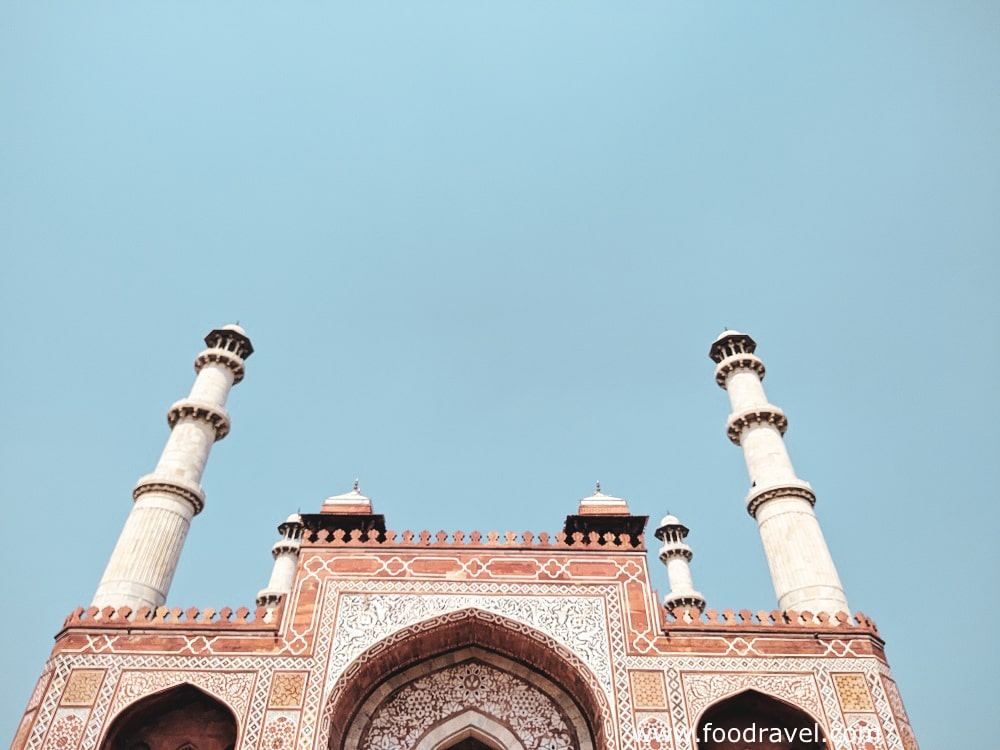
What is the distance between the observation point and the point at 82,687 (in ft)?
29.8

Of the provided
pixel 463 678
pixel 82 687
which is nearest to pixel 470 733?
pixel 463 678

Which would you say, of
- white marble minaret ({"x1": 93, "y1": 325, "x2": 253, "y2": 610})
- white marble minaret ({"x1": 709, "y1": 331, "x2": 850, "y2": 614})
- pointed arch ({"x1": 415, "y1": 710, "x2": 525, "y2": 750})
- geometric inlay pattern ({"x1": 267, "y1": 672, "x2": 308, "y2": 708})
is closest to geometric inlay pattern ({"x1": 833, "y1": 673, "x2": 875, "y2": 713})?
white marble minaret ({"x1": 709, "y1": 331, "x2": 850, "y2": 614})

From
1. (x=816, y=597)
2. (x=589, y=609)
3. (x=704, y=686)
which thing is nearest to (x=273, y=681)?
(x=589, y=609)

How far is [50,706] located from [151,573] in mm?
2614

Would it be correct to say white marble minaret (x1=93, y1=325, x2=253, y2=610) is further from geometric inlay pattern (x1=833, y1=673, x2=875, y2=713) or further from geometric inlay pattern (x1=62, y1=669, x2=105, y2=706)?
geometric inlay pattern (x1=833, y1=673, x2=875, y2=713)

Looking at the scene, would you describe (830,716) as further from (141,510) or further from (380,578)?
(141,510)

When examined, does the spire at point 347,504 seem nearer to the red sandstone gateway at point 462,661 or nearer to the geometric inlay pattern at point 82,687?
the red sandstone gateway at point 462,661

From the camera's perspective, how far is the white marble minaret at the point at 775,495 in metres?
11.4

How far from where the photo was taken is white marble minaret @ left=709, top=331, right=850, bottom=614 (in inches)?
448

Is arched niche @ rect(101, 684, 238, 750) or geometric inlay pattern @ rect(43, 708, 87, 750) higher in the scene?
arched niche @ rect(101, 684, 238, 750)

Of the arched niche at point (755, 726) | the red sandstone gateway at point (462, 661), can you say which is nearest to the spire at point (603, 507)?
the red sandstone gateway at point (462, 661)

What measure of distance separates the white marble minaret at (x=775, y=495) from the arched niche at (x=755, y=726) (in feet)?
6.76

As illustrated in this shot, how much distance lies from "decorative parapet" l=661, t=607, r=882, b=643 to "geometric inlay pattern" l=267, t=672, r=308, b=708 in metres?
4.49

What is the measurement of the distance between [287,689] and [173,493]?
442cm
